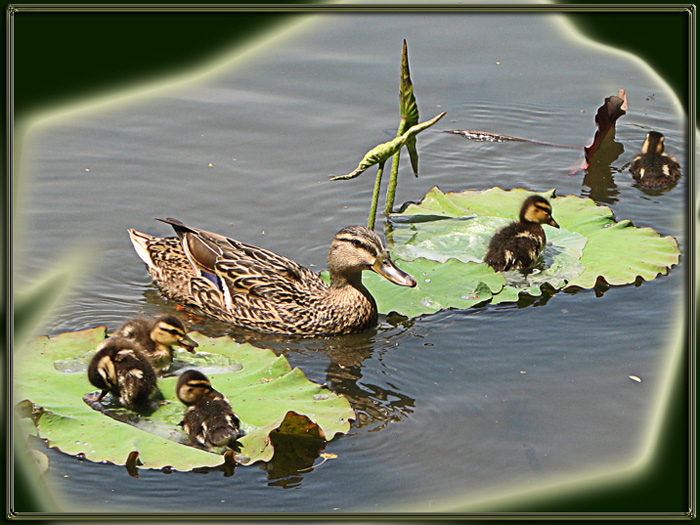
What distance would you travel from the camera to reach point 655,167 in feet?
30.8

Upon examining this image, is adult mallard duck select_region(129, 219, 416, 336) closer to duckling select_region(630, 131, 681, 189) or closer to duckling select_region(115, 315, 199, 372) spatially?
duckling select_region(115, 315, 199, 372)

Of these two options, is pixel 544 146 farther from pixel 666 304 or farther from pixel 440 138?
pixel 666 304

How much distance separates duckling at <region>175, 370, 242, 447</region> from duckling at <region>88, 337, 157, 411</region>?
7.9 inches

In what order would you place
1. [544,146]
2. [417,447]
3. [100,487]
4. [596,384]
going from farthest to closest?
[544,146], [596,384], [417,447], [100,487]

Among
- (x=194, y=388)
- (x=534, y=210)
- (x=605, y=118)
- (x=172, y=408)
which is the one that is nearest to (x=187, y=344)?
(x=172, y=408)

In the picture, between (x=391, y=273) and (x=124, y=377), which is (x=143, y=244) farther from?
(x=124, y=377)

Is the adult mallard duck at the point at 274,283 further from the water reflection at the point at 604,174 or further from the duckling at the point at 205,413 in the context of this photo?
the water reflection at the point at 604,174

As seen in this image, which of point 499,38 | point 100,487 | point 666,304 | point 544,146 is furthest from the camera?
point 499,38

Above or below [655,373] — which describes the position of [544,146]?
above

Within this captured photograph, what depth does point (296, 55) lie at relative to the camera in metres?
11.0

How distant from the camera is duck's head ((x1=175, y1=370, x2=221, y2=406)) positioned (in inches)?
218

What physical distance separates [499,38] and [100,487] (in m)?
7.50

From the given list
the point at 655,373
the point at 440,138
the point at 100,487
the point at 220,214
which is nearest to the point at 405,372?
the point at 655,373

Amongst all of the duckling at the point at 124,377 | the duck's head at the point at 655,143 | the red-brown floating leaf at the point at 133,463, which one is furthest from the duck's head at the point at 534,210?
the red-brown floating leaf at the point at 133,463
